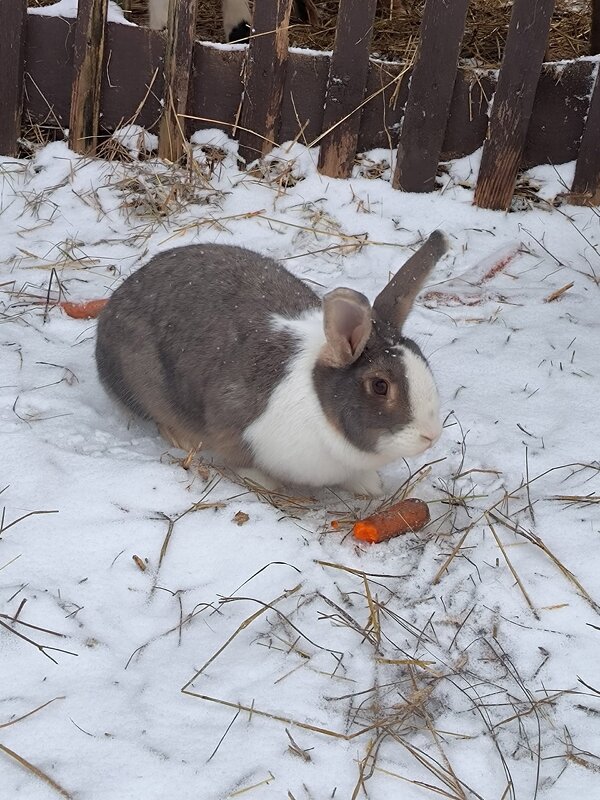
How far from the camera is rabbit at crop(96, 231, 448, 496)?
309cm

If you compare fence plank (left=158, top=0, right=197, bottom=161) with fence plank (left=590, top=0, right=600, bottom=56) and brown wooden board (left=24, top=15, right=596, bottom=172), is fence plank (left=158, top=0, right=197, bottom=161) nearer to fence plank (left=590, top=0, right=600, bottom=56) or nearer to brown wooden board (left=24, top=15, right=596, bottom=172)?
brown wooden board (left=24, top=15, right=596, bottom=172)

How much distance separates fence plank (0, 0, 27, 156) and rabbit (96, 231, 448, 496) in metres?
2.02

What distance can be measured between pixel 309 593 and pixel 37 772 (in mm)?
926

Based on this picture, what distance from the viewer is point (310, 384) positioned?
3312 mm

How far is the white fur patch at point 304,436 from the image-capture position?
3275 mm

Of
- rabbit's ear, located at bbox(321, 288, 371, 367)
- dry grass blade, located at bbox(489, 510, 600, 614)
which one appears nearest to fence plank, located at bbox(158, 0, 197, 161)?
rabbit's ear, located at bbox(321, 288, 371, 367)

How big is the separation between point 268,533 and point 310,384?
1.73 feet

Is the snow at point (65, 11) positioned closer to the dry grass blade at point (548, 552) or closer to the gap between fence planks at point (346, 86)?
the gap between fence planks at point (346, 86)

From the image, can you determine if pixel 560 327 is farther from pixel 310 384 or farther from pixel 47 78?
pixel 47 78

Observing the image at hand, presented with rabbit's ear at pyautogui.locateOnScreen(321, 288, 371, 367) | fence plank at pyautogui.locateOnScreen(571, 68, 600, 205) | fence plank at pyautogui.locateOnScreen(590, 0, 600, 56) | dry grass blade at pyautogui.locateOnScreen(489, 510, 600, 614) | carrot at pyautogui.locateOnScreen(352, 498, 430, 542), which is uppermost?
fence plank at pyautogui.locateOnScreen(590, 0, 600, 56)

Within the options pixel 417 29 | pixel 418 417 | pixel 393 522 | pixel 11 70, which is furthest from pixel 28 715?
pixel 417 29

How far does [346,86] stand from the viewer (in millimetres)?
5047

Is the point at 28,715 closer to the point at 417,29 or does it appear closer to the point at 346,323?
the point at 346,323

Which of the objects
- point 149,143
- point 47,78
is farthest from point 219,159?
point 47,78
